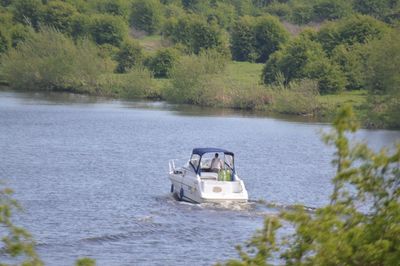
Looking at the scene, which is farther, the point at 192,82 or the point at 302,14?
the point at 302,14

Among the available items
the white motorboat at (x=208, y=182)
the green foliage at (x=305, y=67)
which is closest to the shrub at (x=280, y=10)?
the green foliage at (x=305, y=67)

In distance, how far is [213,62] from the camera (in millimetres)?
88188

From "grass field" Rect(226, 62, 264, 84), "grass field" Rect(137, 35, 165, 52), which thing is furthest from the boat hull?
"grass field" Rect(137, 35, 165, 52)

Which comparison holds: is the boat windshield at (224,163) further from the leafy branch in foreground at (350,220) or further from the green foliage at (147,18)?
the green foliage at (147,18)

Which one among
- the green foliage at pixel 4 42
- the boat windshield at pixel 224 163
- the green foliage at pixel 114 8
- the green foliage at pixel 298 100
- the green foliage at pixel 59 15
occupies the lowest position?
the boat windshield at pixel 224 163

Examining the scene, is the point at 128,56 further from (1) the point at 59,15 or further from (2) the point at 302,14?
(2) the point at 302,14

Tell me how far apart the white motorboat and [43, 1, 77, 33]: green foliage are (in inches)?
3181

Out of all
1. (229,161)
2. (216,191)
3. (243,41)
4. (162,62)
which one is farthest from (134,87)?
(216,191)

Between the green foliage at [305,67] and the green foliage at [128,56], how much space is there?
17.9 metres

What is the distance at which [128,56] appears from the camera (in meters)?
101

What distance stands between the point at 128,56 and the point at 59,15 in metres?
21.5

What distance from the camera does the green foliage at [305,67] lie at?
81812mm

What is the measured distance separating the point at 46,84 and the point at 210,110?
23.5 meters

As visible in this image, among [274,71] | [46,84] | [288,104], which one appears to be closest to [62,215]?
[288,104]
